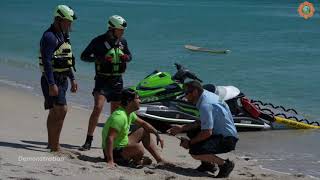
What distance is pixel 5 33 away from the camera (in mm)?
32812

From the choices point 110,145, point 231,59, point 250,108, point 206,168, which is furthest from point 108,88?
point 231,59

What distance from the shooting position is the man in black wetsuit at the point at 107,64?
27.9ft

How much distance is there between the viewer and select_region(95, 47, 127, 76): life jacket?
8531 mm

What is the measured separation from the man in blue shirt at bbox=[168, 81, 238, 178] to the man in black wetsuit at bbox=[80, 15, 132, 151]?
1.25 m

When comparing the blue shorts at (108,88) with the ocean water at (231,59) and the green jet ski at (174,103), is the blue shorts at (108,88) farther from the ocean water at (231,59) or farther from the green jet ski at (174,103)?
the ocean water at (231,59)

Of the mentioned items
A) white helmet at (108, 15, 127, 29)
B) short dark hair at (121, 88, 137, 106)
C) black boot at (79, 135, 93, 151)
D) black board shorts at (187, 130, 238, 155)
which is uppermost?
white helmet at (108, 15, 127, 29)

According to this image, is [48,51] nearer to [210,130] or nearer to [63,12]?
[63,12]

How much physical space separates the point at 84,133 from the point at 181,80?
6.17 ft

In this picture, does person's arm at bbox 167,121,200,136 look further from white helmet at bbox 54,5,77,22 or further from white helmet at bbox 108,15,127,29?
white helmet at bbox 54,5,77,22

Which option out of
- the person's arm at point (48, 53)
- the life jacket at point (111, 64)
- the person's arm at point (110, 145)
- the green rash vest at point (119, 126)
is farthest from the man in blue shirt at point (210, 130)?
the person's arm at point (48, 53)

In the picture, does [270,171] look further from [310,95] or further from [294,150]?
[310,95]

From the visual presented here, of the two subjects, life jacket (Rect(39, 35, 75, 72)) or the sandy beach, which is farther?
life jacket (Rect(39, 35, 75, 72))

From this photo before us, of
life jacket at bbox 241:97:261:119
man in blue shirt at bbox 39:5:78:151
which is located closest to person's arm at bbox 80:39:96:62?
man in blue shirt at bbox 39:5:78:151

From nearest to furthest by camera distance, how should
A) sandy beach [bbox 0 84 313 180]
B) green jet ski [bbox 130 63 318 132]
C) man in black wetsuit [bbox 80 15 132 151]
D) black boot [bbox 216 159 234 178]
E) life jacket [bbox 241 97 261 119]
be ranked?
1. sandy beach [bbox 0 84 313 180]
2. black boot [bbox 216 159 234 178]
3. man in black wetsuit [bbox 80 15 132 151]
4. green jet ski [bbox 130 63 318 132]
5. life jacket [bbox 241 97 261 119]
